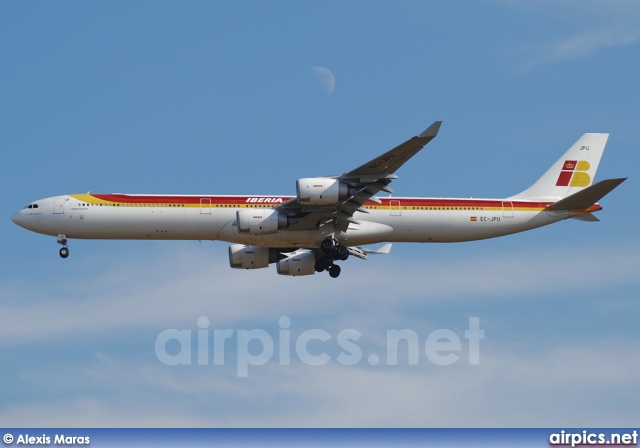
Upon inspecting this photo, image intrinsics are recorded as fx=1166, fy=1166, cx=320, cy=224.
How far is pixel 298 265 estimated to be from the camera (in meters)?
69.4

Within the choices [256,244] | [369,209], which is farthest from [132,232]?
[369,209]

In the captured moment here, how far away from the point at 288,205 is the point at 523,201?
589 inches

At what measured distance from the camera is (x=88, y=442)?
49000 mm

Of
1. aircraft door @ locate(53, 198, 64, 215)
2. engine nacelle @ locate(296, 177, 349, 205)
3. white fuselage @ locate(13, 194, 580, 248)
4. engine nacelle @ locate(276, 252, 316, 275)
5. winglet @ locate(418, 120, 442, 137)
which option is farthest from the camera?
engine nacelle @ locate(276, 252, 316, 275)

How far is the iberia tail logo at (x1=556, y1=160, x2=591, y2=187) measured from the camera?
71.5 meters

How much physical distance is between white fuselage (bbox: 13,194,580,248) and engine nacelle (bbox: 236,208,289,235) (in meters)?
0.90

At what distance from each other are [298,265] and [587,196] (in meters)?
17.3

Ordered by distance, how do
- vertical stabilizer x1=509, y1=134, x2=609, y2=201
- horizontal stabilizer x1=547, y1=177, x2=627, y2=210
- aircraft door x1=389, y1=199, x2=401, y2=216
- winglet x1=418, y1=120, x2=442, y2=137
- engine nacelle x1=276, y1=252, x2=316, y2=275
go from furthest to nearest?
vertical stabilizer x1=509, y1=134, x2=609, y2=201, engine nacelle x1=276, y1=252, x2=316, y2=275, aircraft door x1=389, y1=199, x2=401, y2=216, horizontal stabilizer x1=547, y1=177, x2=627, y2=210, winglet x1=418, y1=120, x2=442, y2=137

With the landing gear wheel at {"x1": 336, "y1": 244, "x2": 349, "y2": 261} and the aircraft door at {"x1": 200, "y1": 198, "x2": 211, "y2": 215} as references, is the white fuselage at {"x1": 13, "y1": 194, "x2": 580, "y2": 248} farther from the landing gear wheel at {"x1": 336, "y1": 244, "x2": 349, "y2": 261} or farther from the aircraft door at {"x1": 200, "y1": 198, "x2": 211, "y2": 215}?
the landing gear wheel at {"x1": 336, "y1": 244, "x2": 349, "y2": 261}

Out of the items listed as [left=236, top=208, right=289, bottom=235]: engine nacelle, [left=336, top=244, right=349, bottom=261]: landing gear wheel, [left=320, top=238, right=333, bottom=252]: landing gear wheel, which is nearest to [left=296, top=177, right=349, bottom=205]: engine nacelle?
[left=236, top=208, right=289, bottom=235]: engine nacelle

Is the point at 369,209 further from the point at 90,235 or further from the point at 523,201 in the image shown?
the point at 90,235

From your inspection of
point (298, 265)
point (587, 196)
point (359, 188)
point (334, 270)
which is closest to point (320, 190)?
point (359, 188)

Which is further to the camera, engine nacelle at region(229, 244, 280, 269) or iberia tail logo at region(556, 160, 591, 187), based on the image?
iberia tail logo at region(556, 160, 591, 187)

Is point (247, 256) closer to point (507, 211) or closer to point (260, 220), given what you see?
point (260, 220)
